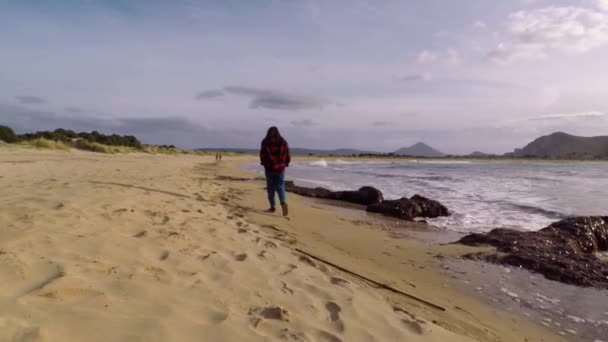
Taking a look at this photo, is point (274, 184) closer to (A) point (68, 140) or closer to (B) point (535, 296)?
(B) point (535, 296)

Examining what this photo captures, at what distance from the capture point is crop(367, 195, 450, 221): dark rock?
9.24 meters

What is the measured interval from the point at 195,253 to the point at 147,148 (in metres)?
43.7

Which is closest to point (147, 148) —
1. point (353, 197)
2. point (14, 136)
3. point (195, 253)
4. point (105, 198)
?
point (14, 136)

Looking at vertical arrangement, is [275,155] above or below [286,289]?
above

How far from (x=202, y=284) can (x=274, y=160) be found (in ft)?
17.5

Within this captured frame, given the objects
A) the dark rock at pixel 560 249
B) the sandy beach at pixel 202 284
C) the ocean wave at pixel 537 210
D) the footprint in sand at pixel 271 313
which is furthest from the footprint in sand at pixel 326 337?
the ocean wave at pixel 537 210

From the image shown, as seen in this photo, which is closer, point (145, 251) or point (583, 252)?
point (145, 251)

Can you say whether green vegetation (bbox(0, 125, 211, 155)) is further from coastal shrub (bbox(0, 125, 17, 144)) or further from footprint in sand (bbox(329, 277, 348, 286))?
footprint in sand (bbox(329, 277, 348, 286))

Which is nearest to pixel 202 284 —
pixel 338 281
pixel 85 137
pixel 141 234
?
pixel 338 281

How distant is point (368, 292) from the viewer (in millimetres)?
3461

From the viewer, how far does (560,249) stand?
230 inches

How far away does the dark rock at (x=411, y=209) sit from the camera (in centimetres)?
924

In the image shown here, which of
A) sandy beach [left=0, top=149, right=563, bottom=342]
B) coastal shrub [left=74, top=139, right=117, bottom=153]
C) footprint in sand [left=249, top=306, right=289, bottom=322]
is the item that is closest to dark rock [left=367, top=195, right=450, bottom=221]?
sandy beach [left=0, top=149, right=563, bottom=342]

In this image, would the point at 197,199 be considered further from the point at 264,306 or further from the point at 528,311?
the point at 528,311
